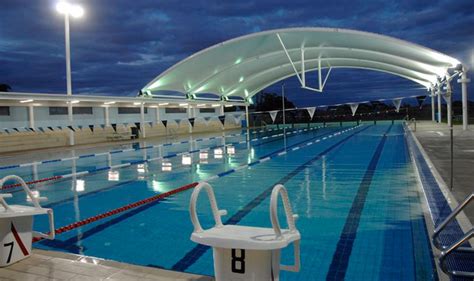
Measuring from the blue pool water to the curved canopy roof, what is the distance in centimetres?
793

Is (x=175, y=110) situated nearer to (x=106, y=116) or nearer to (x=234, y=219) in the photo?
(x=106, y=116)

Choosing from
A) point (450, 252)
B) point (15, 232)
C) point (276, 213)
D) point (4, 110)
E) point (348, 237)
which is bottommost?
point (348, 237)

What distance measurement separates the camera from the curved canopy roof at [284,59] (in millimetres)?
17034

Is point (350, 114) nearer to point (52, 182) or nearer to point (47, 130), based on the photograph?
point (47, 130)

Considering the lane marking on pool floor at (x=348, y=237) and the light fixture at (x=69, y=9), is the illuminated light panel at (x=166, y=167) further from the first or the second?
the light fixture at (x=69, y=9)

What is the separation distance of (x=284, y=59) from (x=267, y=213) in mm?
19857

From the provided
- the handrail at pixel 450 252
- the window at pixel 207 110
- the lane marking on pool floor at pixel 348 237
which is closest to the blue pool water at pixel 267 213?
the lane marking on pool floor at pixel 348 237

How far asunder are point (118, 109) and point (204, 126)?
866cm

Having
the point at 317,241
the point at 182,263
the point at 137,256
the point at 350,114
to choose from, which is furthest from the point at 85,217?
the point at 350,114

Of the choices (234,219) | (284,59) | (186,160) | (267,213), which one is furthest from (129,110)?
(234,219)

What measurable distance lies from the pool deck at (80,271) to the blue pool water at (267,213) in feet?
2.41

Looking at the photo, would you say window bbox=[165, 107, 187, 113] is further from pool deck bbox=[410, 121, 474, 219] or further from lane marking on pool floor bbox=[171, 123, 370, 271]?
pool deck bbox=[410, 121, 474, 219]

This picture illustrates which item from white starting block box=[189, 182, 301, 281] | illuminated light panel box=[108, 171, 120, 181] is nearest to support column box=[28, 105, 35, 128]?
illuminated light panel box=[108, 171, 120, 181]

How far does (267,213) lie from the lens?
18.6 ft
